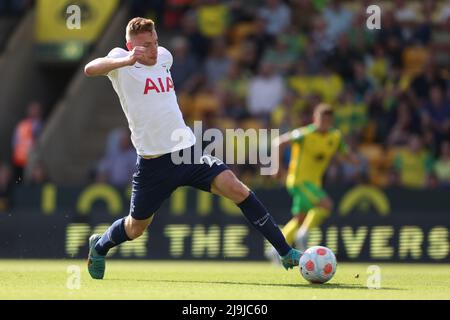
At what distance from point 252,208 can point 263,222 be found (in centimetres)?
16

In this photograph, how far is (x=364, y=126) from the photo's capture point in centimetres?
2002

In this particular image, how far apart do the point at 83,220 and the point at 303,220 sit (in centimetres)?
343

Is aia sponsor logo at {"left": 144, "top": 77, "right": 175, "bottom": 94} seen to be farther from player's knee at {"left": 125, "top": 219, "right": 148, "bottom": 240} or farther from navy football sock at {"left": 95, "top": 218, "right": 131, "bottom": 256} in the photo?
navy football sock at {"left": 95, "top": 218, "right": 131, "bottom": 256}

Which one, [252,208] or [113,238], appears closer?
[252,208]

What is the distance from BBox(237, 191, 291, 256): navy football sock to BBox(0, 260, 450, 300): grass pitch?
1.12 feet

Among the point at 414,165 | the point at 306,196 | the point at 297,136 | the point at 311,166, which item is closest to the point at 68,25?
the point at 414,165

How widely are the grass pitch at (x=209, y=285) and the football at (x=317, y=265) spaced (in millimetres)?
123

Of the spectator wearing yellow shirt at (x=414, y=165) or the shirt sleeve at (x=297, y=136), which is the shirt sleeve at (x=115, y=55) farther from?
the spectator wearing yellow shirt at (x=414, y=165)

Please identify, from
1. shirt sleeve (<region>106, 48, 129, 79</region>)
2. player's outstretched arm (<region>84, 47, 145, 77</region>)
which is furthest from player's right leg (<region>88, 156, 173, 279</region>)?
player's outstretched arm (<region>84, 47, 145, 77</region>)

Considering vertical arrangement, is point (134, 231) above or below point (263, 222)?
below

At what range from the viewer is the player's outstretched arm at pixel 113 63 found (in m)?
10.3

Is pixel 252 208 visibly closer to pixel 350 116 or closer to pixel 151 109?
pixel 151 109

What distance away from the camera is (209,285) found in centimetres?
1086
